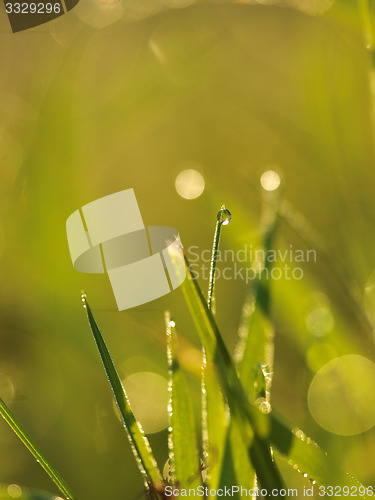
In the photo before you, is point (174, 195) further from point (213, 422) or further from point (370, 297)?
point (213, 422)

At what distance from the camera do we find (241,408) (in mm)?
315

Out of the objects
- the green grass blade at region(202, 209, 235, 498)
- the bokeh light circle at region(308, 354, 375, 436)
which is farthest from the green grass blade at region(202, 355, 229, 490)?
the bokeh light circle at region(308, 354, 375, 436)

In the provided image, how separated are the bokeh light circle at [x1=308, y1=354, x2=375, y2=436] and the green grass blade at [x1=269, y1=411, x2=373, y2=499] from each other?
7.3 inches

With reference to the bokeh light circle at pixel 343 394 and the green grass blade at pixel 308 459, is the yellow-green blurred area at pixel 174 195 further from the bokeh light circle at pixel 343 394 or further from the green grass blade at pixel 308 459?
the green grass blade at pixel 308 459

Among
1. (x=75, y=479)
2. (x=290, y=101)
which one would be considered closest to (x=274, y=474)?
(x=75, y=479)

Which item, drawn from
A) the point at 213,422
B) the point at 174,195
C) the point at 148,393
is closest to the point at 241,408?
the point at 213,422

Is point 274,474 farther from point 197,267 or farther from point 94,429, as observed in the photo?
point 197,267

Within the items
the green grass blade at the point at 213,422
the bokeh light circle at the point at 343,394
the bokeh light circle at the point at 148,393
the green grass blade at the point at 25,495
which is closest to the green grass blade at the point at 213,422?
the green grass blade at the point at 213,422

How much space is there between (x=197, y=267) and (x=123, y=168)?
0.57 m

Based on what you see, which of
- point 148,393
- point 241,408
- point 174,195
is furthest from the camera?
point 174,195

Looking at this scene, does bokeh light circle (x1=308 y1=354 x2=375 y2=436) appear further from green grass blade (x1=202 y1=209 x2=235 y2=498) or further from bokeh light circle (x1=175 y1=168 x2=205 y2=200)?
bokeh light circle (x1=175 y1=168 x2=205 y2=200)

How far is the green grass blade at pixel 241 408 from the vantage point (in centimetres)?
30

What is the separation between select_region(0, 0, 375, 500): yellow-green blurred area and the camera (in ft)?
2.14

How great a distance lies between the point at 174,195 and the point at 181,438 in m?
1.05
